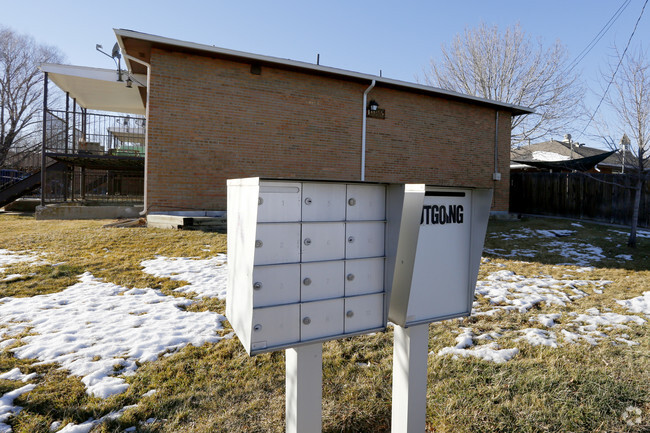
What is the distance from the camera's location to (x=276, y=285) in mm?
1554

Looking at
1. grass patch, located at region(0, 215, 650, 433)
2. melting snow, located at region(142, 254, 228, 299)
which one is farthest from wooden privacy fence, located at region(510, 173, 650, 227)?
melting snow, located at region(142, 254, 228, 299)

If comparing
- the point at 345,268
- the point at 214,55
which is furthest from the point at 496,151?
the point at 345,268

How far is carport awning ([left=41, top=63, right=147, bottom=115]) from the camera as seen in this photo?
32.8 feet

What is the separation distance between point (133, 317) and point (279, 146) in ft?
20.2

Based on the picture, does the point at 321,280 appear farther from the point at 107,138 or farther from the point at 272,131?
the point at 107,138

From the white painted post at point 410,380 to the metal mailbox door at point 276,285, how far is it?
64 cm

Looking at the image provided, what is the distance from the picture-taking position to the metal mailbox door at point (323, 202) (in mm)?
1604

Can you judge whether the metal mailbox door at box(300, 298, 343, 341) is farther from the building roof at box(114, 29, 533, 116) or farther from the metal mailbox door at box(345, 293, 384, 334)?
the building roof at box(114, 29, 533, 116)

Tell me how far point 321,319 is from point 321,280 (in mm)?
177

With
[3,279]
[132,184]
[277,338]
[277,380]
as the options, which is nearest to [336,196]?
[277,338]

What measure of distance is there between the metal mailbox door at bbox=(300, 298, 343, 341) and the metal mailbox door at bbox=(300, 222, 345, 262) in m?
0.21

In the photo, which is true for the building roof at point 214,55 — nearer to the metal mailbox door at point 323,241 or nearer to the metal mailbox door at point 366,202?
the metal mailbox door at point 366,202

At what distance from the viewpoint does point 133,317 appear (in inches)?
141

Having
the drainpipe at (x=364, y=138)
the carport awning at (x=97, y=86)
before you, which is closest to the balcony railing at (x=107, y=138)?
the carport awning at (x=97, y=86)
